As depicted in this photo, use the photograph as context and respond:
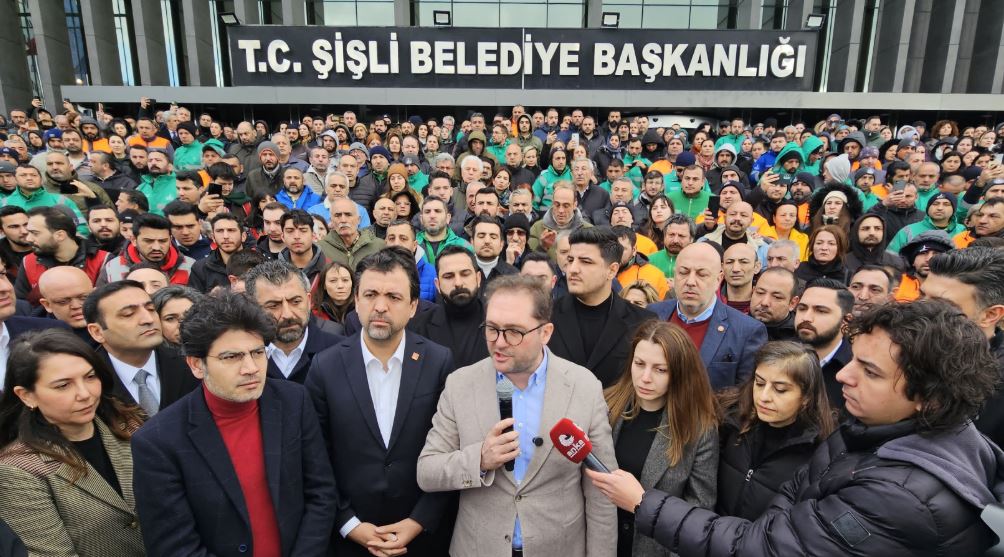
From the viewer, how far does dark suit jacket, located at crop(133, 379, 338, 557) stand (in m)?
2.03

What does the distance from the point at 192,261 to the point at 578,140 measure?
8.94 m

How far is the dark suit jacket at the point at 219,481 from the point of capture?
2027 millimetres

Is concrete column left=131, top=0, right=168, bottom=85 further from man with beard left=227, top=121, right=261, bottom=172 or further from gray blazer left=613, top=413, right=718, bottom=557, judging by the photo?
gray blazer left=613, top=413, right=718, bottom=557

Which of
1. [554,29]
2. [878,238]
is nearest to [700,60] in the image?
[554,29]

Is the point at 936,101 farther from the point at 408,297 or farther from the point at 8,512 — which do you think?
the point at 8,512

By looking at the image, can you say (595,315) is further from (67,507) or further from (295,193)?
(295,193)

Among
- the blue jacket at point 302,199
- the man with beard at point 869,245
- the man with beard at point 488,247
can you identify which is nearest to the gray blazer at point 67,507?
the man with beard at point 488,247

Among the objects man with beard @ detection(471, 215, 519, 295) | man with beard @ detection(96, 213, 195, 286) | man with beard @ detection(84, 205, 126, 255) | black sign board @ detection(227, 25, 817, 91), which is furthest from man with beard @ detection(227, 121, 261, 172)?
man with beard @ detection(471, 215, 519, 295)

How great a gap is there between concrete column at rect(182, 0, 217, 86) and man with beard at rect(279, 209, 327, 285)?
19.2 meters

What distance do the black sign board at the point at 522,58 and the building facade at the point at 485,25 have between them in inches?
190

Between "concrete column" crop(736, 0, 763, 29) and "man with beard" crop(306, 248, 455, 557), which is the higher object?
"concrete column" crop(736, 0, 763, 29)

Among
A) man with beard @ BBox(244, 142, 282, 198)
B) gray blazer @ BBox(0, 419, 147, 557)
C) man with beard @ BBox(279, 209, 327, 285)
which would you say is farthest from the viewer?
man with beard @ BBox(244, 142, 282, 198)

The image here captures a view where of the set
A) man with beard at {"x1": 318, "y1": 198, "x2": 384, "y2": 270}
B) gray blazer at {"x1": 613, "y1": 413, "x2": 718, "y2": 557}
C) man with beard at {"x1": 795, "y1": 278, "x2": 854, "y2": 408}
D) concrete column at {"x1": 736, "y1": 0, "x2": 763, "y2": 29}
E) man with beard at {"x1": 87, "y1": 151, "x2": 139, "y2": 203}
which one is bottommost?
gray blazer at {"x1": 613, "y1": 413, "x2": 718, "y2": 557}

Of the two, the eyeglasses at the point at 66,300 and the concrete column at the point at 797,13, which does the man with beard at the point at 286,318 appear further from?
the concrete column at the point at 797,13
